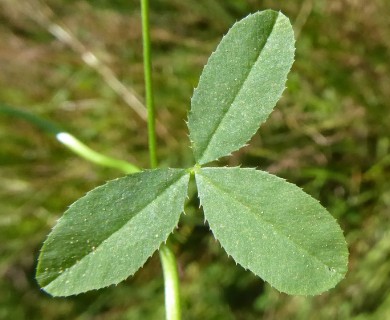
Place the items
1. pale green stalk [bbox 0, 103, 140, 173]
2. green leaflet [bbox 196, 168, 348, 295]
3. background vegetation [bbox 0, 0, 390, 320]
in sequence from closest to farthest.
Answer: green leaflet [bbox 196, 168, 348, 295]
pale green stalk [bbox 0, 103, 140, 173]
background vegetation [bbox 0, 0, 390, 320]

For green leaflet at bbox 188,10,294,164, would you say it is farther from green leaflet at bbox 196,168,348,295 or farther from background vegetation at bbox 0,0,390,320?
background vegetation at bbox 0,0,390,320

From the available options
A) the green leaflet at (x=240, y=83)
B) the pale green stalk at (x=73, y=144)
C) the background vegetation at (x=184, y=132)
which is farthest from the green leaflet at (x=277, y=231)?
the background vegetation at (x=184, y=132)

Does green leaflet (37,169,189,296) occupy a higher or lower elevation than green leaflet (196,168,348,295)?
lower

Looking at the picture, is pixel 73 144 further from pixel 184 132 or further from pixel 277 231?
pixel 184 132

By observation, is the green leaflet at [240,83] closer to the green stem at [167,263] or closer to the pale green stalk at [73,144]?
the green stem at [167,263]

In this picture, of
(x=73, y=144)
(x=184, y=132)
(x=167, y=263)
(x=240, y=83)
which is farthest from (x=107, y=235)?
(x=184, y=132)

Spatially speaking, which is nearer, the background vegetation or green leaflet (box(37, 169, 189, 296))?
green leaflet (box(37, 169, 189, 296))

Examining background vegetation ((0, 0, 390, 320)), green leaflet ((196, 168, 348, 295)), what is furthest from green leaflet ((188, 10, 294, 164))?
background vegetation ((0, 0, 390, 320))
